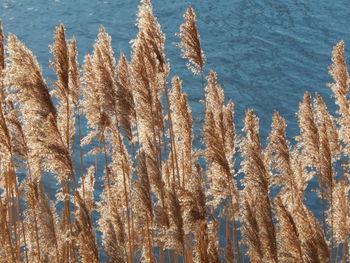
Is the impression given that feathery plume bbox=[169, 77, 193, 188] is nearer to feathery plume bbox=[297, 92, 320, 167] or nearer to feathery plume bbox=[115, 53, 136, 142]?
feathery plume bbox=[115, 53, 136, 142]

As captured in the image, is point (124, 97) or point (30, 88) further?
point (124, 97)

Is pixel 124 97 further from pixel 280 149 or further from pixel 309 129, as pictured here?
pixel 309 129

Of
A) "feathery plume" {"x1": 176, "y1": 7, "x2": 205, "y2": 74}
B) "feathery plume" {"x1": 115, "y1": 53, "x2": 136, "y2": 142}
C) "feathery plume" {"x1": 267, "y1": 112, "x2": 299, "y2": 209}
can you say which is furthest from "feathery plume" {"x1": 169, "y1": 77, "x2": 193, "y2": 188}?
"feathery plume" {"x1": 267, "y1": 112, "x2": 299, "y2": 209}

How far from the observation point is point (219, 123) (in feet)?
17.0

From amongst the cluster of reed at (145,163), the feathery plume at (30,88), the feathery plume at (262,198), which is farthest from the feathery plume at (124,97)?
the feathery plume at (262,198)

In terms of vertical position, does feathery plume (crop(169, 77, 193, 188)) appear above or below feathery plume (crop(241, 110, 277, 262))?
above

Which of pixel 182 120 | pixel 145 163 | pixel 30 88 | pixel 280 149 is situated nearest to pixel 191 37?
pixel 182 120

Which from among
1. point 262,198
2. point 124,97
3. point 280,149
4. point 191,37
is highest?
point 191,37

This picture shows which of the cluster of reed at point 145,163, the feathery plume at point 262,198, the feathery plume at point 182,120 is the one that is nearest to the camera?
the cluster of reed at point 145,163

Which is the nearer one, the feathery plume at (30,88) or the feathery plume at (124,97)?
the feathery plume at (30,88)

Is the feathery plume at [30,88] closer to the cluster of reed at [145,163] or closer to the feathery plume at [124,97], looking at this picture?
the cluster of reed at [145,163]

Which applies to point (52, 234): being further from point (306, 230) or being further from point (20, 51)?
point (306, 230)

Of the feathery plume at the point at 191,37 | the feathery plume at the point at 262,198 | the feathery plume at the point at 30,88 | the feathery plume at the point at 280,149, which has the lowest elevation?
the feathery plume at the point at 262,198

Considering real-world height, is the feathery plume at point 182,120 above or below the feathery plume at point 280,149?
above
